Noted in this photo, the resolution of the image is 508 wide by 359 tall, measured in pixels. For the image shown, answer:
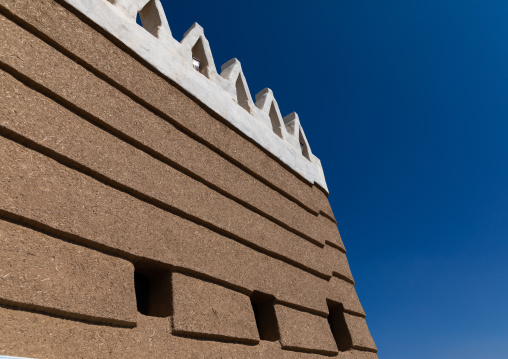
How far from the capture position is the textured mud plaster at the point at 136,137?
2.07m

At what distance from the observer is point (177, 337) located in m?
2.18

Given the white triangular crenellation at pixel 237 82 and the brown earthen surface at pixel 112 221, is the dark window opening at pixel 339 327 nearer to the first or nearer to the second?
the brown earthen surface at pixel 112 221

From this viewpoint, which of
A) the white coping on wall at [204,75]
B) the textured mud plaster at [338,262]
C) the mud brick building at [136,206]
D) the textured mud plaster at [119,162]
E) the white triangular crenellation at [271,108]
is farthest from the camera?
the white triangular crenellation at [271,108]

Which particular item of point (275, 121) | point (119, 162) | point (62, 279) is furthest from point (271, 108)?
point (62, 279)

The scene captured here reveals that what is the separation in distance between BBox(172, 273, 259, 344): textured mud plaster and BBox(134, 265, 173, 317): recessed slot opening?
48mm

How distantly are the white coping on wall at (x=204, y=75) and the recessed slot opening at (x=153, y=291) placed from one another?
57.2 inches

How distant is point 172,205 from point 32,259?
93 cm

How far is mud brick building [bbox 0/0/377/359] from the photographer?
178cm

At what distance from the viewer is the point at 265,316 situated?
3.12m

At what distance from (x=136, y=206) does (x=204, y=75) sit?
68.0 inches

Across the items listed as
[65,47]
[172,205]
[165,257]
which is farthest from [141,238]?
[65,47]

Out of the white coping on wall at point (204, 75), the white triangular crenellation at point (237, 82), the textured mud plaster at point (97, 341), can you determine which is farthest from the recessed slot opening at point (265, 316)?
the white triangular crenellation at point (237, 82)

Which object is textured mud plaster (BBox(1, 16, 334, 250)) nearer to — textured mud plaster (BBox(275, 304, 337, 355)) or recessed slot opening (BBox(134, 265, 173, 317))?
recessed slot opening (BBox(134, 265, 173, 317))

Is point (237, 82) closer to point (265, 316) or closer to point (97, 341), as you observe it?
point (265, 316)
